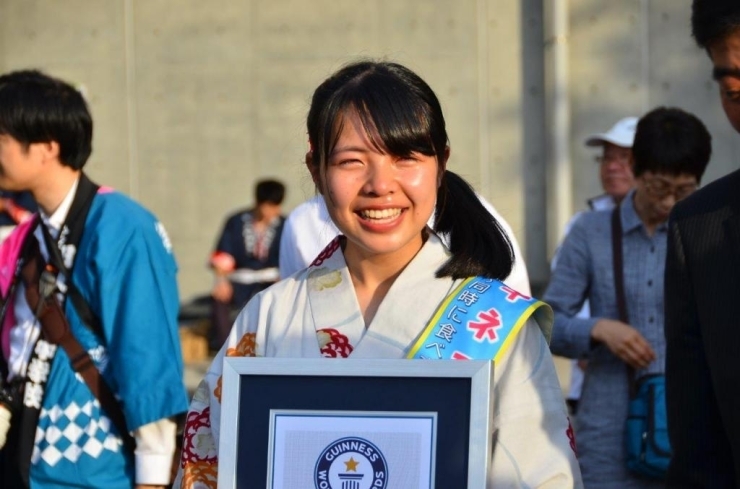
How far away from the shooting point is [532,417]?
8.15ft

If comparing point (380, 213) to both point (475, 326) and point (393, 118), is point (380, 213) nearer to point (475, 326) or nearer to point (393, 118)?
point (393, 118)

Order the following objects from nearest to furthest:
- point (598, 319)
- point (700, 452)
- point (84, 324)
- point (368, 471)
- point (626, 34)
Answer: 1. point (368, 471)
2. point (700, 452)
3. point (84, 324)
4. point (598, 319)
5. point (626, 34)

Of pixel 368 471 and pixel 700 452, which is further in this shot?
pixel 700 452

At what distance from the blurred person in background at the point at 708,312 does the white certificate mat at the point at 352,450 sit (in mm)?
529

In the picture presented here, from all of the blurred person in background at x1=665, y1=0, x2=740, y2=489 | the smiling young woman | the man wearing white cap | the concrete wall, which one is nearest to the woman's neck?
the smiling young woman

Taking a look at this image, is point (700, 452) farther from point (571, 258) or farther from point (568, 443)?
point (571, 258)

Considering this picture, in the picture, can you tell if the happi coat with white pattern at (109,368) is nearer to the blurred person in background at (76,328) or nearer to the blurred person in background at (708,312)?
the blurred person in background at (76,328)

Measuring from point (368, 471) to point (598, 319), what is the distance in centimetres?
197

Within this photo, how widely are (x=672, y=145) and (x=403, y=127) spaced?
72.8 inches

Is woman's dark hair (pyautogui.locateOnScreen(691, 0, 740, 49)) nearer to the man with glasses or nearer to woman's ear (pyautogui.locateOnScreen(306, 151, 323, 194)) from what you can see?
the man with glasses

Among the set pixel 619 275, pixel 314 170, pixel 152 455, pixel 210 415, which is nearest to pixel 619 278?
pixel 619 275

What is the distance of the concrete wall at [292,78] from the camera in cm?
1230

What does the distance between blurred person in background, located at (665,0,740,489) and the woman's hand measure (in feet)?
4.87

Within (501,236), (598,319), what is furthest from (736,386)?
(598,319)
